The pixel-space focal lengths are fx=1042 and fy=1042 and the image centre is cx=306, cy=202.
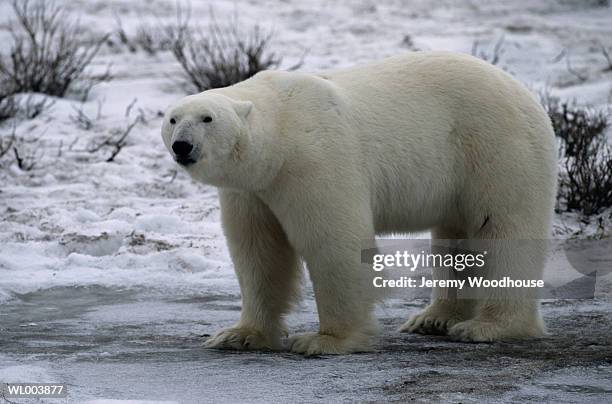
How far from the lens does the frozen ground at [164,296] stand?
347 cm

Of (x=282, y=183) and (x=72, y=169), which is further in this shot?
Result: (x=72, y=169)

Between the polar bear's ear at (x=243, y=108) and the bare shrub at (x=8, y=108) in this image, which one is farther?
the bare shrub at (x=8, y=108)

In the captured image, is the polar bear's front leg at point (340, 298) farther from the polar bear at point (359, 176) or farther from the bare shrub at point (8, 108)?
the bare shrub at point (8, 108)

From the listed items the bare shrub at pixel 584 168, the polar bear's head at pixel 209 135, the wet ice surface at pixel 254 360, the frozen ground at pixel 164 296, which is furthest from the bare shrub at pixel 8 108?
the polar bear's head at pixel 209 135

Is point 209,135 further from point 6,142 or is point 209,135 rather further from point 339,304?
point 6,142

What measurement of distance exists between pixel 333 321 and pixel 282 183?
60 centimetres

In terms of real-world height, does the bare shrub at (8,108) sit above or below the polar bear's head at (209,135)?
below

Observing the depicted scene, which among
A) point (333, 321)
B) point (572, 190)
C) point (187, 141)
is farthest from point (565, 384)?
point (572, 190)

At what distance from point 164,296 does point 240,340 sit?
1041mm

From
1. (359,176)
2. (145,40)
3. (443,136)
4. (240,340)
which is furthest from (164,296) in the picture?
(145,40)

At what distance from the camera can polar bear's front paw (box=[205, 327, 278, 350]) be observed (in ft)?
14.1

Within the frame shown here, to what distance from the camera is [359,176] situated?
13.8 feet

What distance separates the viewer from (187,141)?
3811 mm

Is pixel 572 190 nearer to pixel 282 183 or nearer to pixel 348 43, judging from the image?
pixel 282 183
